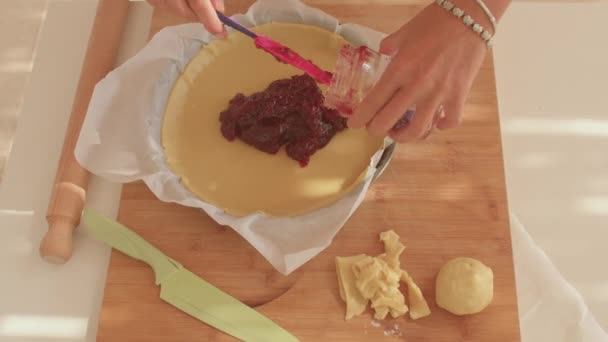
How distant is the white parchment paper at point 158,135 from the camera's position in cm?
116

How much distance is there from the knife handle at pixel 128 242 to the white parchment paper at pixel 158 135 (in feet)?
0.29

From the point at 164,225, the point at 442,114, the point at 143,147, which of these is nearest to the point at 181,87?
the point at 143,147

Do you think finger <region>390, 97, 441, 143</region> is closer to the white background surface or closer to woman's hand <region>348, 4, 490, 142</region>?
woman's hand <region>348, 4, 490, 142</region>

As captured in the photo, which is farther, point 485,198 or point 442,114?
point 485,198

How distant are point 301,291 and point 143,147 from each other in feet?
1.44

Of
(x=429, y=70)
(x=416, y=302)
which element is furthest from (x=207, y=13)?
(x=416, y=302)

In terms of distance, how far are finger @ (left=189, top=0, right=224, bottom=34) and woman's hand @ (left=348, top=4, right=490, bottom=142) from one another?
292 mm

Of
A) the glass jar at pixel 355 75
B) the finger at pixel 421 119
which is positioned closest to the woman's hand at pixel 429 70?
the finger at pixel 421 119

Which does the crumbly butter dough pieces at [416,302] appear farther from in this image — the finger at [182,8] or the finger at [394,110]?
the finger at [182,8]

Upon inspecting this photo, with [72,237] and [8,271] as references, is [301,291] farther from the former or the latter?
[8,271]

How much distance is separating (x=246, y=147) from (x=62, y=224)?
0.38 metres

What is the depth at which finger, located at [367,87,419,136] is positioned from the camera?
35.5 inches

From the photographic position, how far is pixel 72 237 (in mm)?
1224

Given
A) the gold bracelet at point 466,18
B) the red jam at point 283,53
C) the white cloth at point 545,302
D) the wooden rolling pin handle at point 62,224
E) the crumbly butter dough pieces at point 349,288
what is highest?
the gold bracelet at point 466,18
